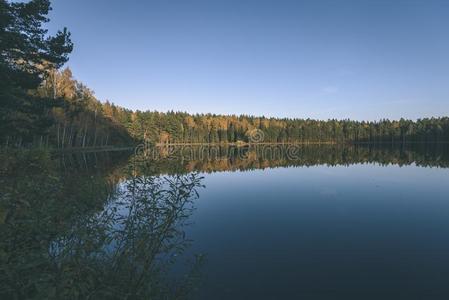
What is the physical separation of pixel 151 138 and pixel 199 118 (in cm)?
4315

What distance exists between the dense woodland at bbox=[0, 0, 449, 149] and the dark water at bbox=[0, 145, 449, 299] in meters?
5.65

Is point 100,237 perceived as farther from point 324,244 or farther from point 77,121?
point 77,121

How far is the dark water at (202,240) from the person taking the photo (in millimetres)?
5355

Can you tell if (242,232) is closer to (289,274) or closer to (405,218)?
(289,274)

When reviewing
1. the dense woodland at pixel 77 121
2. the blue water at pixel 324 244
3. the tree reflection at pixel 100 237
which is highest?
the dense woodland at pixel 77 121

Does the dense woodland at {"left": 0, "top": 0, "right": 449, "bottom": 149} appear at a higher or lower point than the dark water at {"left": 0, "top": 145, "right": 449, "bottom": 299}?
higher

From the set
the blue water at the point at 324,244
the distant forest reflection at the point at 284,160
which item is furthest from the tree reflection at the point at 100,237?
the blue water at the point at 324,244

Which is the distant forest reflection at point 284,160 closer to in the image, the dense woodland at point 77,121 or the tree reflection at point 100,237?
the tree reflection at point 100,237

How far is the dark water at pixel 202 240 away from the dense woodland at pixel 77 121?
5653 mm

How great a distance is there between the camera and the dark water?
536cm

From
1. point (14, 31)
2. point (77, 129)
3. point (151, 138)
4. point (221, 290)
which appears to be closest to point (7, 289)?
point (221, 290)

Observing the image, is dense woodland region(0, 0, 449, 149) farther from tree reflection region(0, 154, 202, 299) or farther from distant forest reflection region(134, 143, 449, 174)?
tree reflection region(0, 154, 202, 299)

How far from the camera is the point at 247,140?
615 ft

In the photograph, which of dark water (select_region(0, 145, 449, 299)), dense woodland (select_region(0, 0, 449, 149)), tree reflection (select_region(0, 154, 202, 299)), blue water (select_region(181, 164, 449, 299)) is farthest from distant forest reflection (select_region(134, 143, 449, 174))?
dense woodland (select_region(0, 0, 449, 149))
